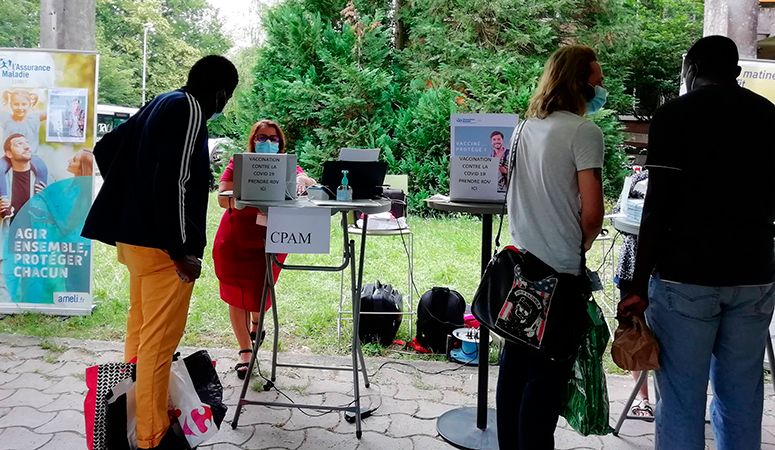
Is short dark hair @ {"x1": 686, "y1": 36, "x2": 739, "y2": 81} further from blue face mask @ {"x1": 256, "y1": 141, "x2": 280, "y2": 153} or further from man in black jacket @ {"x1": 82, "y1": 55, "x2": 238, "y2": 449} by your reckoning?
blue face mask @ {"x1": 256, "y1": 141, "x2": 280, "y2": 153}

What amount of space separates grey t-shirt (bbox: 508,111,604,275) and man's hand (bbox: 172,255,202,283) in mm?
1144

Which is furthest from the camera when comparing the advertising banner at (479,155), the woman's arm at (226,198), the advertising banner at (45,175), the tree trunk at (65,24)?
the tree trunk at (65,24)

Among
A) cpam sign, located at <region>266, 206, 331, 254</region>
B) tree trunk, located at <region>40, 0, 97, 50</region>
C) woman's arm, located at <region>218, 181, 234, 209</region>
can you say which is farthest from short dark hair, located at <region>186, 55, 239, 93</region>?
tree trunk, located at <region>40, 0, 97, 50</region>

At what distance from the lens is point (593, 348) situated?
204 centimetres

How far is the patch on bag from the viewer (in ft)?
6.36

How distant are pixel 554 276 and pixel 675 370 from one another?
1.46 ft

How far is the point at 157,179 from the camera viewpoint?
6.57ft

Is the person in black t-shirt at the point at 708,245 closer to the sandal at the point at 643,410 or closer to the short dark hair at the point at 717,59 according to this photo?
the short dark hair at the point at 717,59

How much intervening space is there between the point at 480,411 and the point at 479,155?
1137 millimetres

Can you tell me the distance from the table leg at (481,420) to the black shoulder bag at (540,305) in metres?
0.48

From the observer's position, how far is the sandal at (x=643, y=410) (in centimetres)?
284

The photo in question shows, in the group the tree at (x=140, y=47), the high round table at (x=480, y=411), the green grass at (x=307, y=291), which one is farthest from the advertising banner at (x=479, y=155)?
the tree at (x=140, y=47)

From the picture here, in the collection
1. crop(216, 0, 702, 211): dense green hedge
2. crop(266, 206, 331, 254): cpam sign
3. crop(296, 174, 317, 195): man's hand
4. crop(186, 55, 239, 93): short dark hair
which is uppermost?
crop(216, 0, 702, 211): dense green hedge

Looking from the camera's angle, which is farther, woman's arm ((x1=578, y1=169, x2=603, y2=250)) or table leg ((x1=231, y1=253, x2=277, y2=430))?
table leg ((x1=231, y1=253, x2=277, y2=430))
